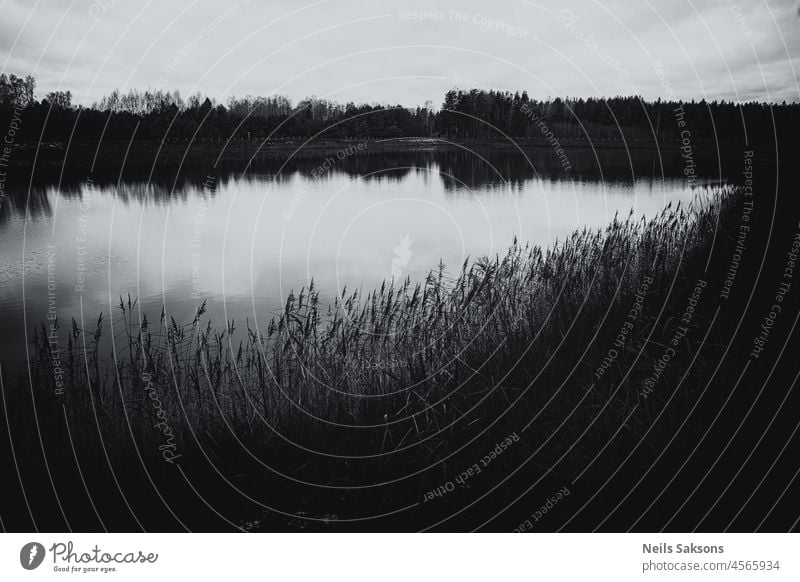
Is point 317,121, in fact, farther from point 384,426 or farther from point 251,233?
point 384,426

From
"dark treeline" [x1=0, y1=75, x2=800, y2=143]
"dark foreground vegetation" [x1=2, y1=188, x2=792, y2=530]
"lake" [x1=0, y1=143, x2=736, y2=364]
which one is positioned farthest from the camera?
"dark treeline" [x1=0, y1=75, x2=800, y2=143]

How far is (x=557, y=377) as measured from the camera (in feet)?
19.4

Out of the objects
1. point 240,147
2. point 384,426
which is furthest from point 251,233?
point 240,147

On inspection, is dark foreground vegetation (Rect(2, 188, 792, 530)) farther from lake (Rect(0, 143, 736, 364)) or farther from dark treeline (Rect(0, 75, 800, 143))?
dark treeline (Rect(0, 75, 800, 143))

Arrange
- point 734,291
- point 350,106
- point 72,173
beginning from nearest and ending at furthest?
point 734,291 → point 72,173 → point 350,106

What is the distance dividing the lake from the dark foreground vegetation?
12.1 ft

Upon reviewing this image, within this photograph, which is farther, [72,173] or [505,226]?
[72,173]

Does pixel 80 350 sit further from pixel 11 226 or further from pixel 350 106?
pixel 350 106

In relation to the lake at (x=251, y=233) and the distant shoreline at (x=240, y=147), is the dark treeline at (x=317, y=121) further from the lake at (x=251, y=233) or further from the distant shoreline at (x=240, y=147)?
the lake at (x=251, y=233)

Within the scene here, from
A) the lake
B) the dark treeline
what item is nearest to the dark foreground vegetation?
the lake

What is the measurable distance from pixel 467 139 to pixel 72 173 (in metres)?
60.5

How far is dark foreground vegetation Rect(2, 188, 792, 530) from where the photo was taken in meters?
4.54

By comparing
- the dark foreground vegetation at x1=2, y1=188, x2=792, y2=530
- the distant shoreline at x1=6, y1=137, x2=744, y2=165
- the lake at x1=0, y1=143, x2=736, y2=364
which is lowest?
the dark foreground vegetation at x1=2, y1=188, x2=792, y2=530
